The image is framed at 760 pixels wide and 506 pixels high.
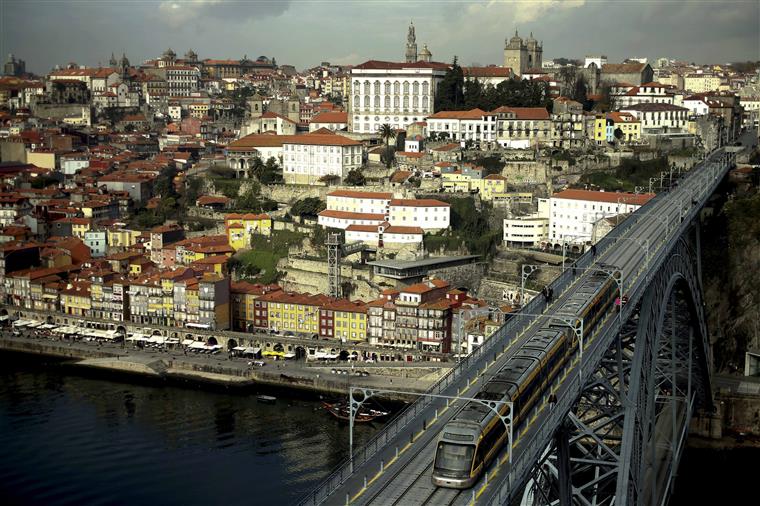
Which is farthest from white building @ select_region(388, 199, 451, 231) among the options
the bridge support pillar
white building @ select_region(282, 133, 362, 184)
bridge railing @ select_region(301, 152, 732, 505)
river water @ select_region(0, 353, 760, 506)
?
Answer: the bridge support pillar

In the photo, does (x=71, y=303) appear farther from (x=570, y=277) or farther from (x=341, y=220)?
(x=570, y=277)

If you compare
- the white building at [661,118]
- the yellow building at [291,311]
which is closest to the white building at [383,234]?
the yellow building at [291,311]

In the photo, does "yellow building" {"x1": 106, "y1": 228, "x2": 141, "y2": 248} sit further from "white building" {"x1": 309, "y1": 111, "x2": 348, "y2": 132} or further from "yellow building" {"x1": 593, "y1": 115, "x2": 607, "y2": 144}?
"yellow building" {"x1": 593, "y1": 115, "x2": 607, "y2": 144}

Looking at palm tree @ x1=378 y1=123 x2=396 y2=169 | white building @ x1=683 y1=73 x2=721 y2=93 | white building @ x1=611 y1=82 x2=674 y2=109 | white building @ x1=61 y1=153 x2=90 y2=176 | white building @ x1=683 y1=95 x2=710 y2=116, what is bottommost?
white building @ x1=61 y1=153 x2=90 y2=176

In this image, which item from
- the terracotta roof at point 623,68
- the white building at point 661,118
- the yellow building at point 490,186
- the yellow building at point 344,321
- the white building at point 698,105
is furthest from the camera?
the terracotta roof at point 623,68

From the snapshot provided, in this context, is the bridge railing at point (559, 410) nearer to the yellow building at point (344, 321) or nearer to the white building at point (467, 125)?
the yellow building at point (344, 321)

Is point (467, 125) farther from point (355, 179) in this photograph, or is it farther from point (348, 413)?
point (348, 413)
